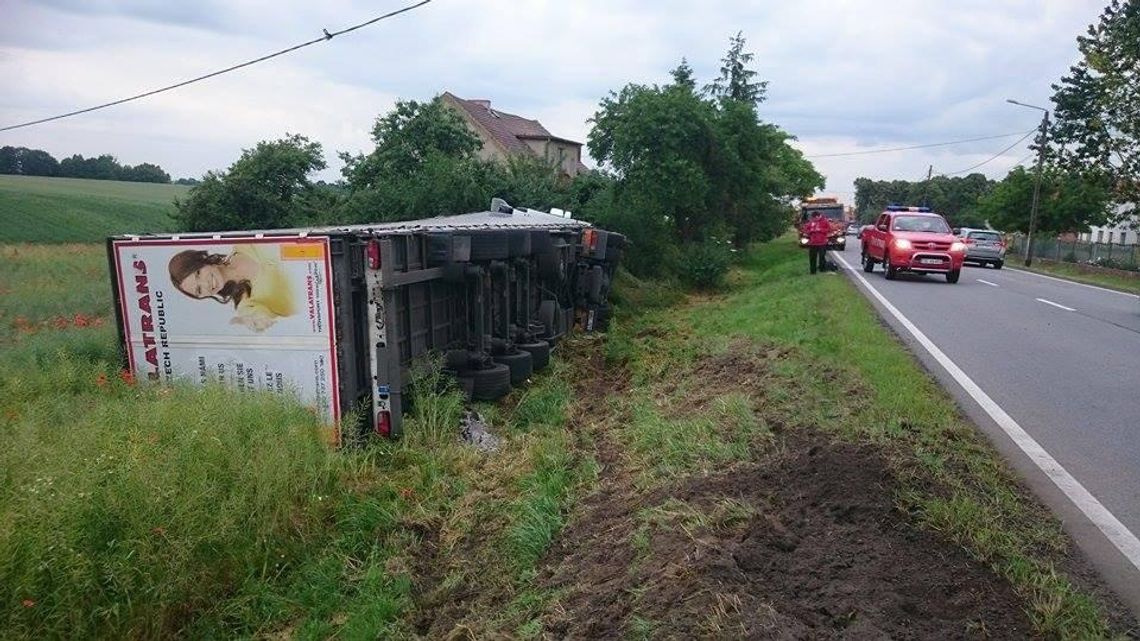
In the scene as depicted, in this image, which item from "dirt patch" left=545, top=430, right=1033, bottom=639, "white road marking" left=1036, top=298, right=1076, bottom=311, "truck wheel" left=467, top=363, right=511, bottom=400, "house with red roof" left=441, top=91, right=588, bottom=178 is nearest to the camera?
"dirt patch" left=545, top=430, right=1033, bottom=639

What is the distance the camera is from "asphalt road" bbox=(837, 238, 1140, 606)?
579 centimetres

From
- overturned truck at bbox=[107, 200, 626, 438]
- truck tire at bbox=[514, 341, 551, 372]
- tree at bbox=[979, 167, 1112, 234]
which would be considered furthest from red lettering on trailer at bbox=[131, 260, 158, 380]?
tree at bbox=[979, 167, 1112, 234]

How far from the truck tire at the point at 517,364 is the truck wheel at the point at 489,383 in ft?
1.73

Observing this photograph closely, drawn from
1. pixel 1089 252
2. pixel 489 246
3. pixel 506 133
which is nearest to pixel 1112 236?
pixel 1089 252

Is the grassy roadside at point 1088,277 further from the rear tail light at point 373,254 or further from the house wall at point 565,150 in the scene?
the house wall at point 565,150

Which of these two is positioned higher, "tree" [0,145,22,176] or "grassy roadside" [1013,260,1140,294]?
"tree" [0,145,22,176]

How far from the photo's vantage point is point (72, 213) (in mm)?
46938

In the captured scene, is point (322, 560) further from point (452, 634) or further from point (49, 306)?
point (49, 306)

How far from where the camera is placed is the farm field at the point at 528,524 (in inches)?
143

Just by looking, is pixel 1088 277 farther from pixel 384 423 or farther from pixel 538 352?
pixel 384 423

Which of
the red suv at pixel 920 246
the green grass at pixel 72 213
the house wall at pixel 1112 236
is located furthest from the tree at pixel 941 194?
the green grass at pixel 72 213

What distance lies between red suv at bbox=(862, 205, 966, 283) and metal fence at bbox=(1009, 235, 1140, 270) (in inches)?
675

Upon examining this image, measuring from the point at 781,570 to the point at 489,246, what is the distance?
615 cm

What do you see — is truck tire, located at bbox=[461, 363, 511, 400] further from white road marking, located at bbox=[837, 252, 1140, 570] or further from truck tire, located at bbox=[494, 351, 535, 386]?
white road marking, located at bbox=[837, 252, 1140, 570]
